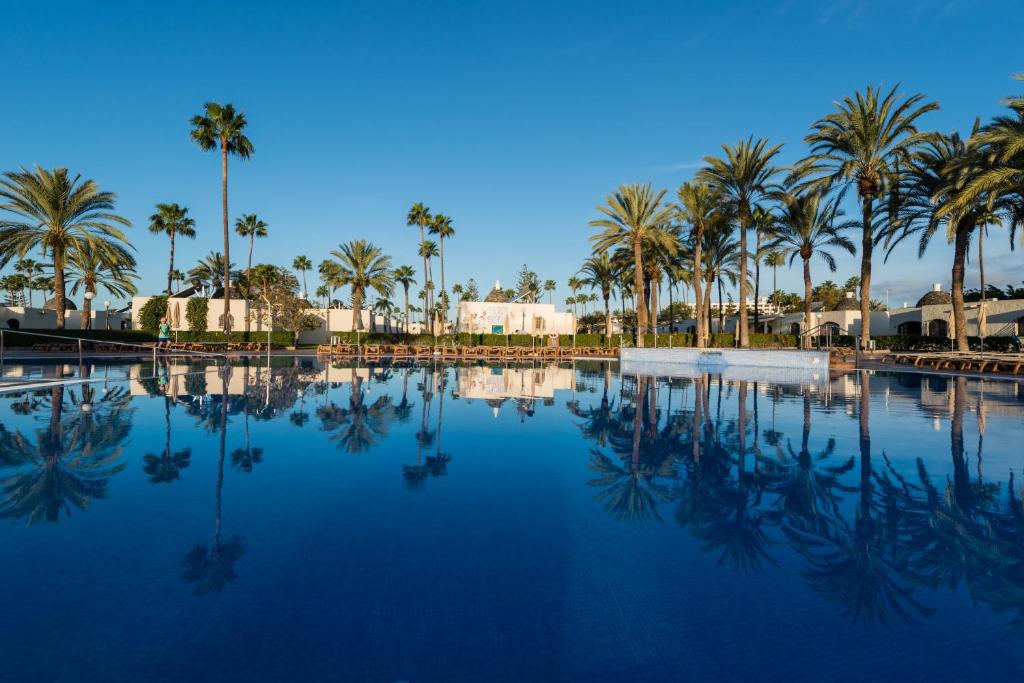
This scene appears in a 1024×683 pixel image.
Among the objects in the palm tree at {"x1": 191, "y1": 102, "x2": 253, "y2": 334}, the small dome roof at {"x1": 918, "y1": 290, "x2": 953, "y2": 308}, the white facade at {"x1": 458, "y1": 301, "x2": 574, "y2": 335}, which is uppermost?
the palm tree at {"x1": 191, "y1": 102, "x2": 253, "y2": 334}

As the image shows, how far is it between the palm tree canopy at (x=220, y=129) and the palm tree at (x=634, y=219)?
21.7 metres

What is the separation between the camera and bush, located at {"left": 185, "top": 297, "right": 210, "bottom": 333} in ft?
128

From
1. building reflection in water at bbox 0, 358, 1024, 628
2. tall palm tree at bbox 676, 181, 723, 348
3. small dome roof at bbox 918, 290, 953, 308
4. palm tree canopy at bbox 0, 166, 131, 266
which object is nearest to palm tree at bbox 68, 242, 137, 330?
palm tree canopy at bbox 0, 166, 131, 266

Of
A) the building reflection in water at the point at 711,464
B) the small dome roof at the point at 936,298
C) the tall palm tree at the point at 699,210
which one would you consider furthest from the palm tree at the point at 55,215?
the small dome roof at the point at 936,298

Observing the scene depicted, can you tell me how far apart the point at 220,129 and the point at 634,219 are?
81.3 feet

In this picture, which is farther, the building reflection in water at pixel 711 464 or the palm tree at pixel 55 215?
the palm tree at pixel 55 215

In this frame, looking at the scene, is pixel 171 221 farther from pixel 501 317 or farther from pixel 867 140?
pixel 867 140

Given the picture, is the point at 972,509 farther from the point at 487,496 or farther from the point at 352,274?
the point at 352,274

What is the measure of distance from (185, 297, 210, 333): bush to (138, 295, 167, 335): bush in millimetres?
1682

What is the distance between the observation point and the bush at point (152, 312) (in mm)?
38719

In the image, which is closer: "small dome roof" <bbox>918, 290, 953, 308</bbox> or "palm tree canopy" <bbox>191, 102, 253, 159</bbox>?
"palm tree canopy" <bbox>191, 102, 253, 159</bbox>

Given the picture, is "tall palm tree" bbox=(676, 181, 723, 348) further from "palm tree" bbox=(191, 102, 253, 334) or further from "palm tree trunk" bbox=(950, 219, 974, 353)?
"palm tree" bbox=(191, 102, 253, 334)

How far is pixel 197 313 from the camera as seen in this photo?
3925 centimetres

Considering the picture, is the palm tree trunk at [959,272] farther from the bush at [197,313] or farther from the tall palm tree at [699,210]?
the bush at [197,313]
